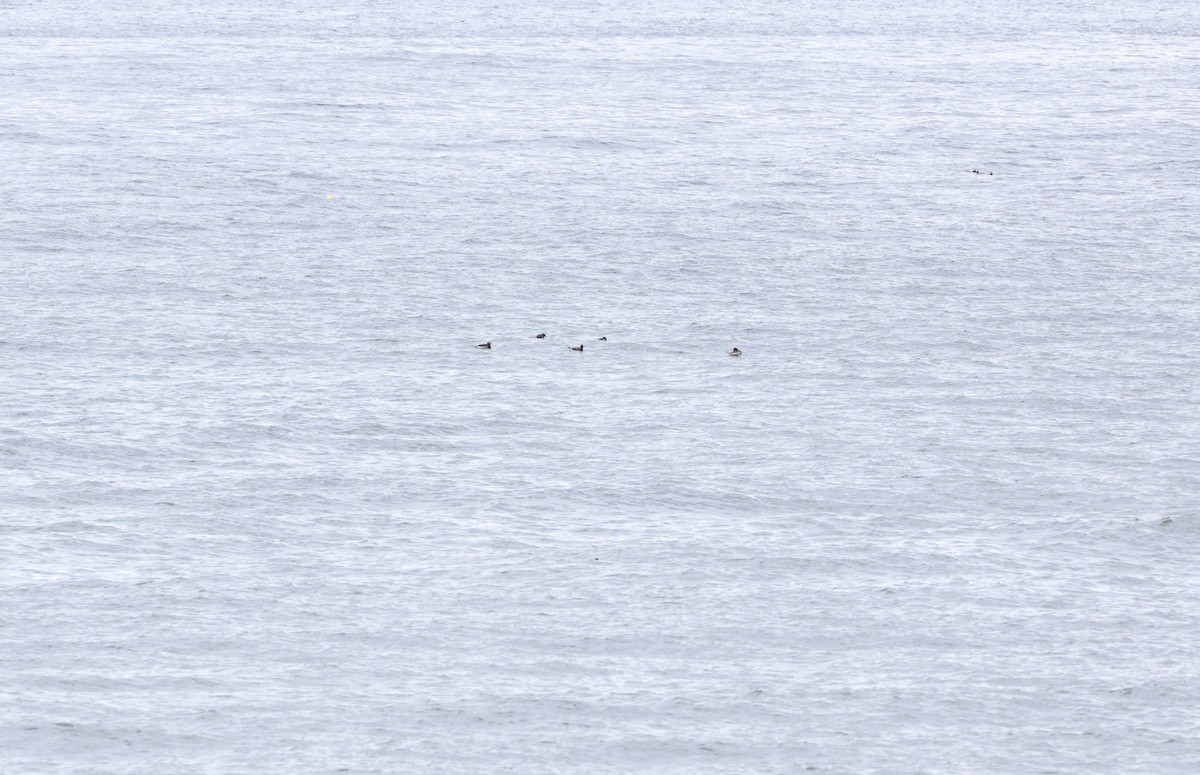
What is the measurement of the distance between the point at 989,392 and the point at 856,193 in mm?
17544

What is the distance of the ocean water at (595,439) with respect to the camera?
23.8m

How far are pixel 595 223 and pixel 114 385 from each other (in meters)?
16.2

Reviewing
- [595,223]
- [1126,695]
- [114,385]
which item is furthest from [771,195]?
[1126,695]

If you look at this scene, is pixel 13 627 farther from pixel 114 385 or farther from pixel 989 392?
pixel 989 392

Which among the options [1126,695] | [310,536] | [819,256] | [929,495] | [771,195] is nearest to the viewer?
[1126,695]

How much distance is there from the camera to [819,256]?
4550cm

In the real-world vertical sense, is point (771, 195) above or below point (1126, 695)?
below

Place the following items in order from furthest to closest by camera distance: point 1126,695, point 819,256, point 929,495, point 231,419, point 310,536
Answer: point 819,256, point 231,419, point 929,495, point 310,536, point 1126,695

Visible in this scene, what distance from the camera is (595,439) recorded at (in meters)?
32.8

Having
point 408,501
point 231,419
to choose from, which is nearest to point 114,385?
point 231,419

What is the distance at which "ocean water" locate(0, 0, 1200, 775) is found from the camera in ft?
78.0

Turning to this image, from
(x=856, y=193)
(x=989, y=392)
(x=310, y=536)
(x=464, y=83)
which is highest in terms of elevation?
(x=310, y=536)

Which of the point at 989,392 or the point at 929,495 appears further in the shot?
the point at 989,392

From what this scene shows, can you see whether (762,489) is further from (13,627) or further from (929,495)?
(13,627)
